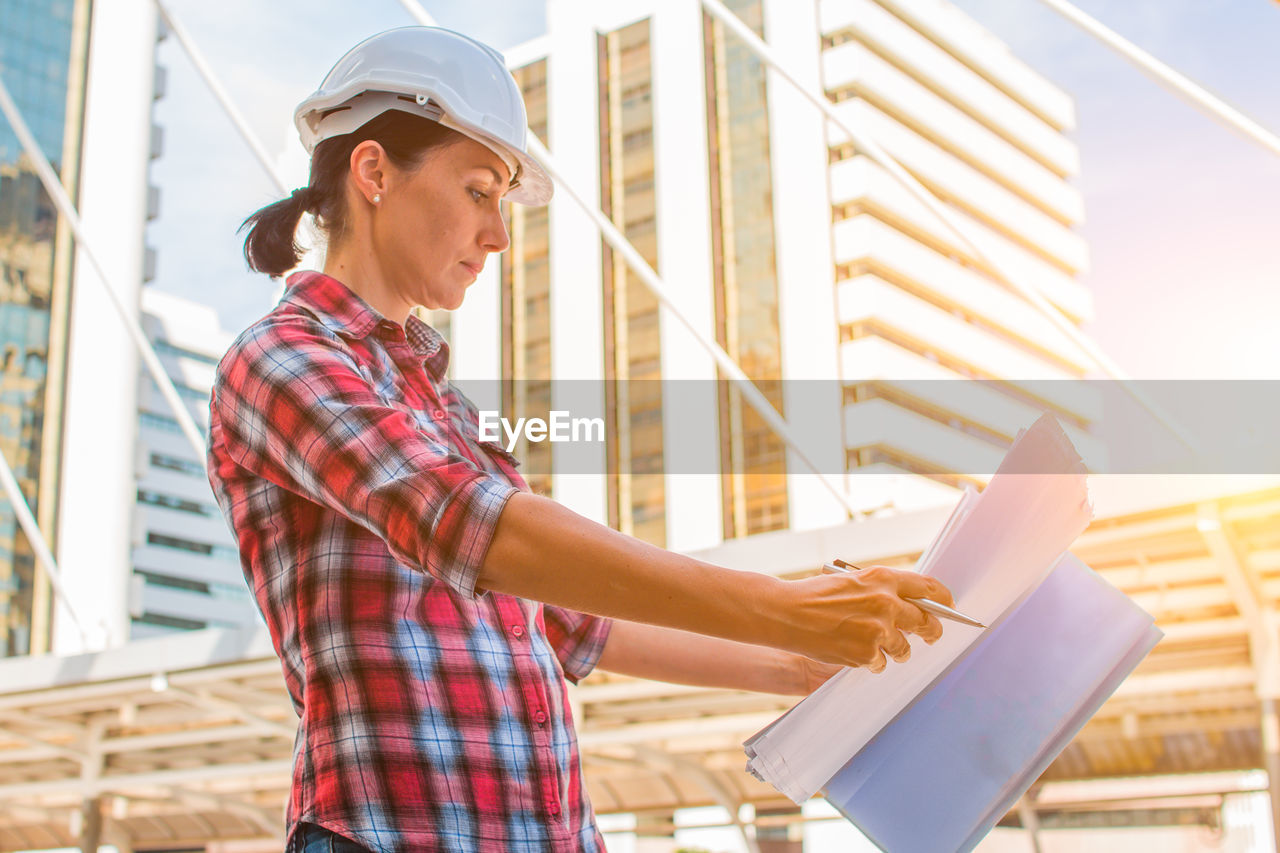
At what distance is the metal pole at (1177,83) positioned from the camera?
17.0 feet

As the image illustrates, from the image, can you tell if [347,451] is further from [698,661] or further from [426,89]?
[698,661]

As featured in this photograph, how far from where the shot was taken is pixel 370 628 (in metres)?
1.05

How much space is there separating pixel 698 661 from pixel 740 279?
46428 mm

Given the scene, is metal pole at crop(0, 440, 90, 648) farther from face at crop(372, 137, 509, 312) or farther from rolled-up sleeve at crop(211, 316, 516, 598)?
rolled-up sleeve at crop(211, 316, 516, 598)

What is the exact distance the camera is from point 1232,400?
41406 mm

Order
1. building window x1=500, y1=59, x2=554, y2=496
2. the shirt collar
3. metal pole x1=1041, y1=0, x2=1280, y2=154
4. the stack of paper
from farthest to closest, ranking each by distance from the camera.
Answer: building window x1=500, y1=59, x2=554, y2=496 < metal pole x1=1041, y1=0, x2=1280, y2=154 < the shirt collar < the stack of paper

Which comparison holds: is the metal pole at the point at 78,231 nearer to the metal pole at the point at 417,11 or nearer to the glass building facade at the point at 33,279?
the metal pole at the point at 417,11

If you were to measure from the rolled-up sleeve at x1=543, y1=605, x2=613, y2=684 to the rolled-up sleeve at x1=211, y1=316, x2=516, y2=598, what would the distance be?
0.38 meters

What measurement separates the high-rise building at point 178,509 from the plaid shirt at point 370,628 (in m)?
67.4

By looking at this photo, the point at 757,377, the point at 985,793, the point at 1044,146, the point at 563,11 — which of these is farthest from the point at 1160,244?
the point at 985,793

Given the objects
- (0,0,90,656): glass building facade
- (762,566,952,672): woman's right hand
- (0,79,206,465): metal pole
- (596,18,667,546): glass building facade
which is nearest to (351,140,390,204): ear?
(762,566,952,672): woman's right hand

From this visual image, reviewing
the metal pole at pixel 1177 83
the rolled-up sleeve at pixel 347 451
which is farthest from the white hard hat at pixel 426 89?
the metal pole at pixel 1177 83

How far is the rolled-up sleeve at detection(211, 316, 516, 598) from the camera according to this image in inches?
36.3

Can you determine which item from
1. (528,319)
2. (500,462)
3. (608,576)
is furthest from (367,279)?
(528,319)
